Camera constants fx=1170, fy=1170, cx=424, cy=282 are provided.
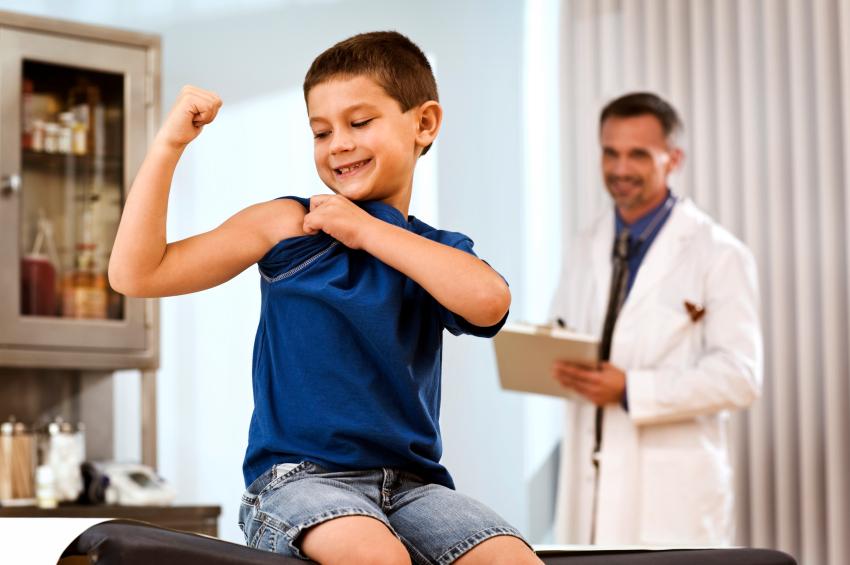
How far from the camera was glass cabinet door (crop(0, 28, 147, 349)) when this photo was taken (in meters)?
3.13

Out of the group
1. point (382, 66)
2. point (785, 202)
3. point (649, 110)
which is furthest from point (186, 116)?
point (785, 202)

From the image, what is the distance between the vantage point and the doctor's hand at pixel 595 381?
121 inches

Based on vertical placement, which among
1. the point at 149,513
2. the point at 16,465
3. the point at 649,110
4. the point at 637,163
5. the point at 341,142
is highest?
the point at 649,110

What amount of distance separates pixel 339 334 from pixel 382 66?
1.22 feet

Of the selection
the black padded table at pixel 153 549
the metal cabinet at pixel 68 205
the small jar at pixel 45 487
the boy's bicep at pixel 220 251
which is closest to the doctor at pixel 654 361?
the metal cabinet at pixel 68 205

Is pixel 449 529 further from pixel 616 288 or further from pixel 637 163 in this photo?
pixel 637 163

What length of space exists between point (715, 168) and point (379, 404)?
2840 mm

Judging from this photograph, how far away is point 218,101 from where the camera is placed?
4.42 ft

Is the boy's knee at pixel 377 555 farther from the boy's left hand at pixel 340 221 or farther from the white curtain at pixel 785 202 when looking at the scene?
the white curtain at pixel 785 202

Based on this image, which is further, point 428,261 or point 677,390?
point 677,390

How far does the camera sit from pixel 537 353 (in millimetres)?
3121

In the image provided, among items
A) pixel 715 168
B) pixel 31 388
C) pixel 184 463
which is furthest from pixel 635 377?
pixel 31 388

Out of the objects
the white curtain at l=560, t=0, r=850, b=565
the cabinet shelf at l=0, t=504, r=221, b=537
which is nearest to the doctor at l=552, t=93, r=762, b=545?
the white curtain at l=560, t=0, r=850, b=565

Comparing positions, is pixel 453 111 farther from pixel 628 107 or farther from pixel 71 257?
pixel 71 257
